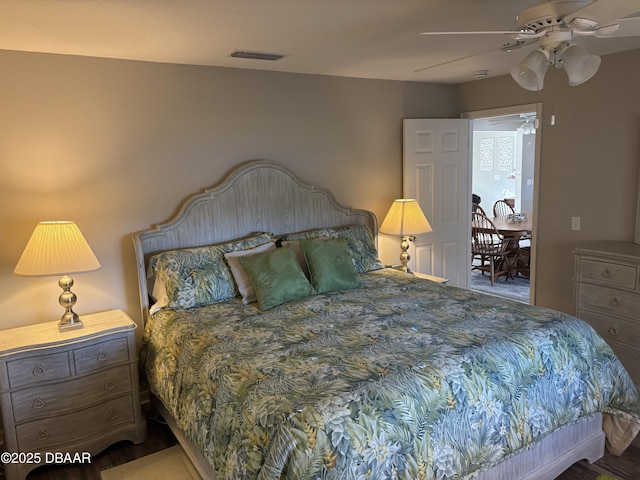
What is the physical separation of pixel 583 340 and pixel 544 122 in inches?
88.0

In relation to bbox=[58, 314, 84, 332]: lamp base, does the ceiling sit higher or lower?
higher

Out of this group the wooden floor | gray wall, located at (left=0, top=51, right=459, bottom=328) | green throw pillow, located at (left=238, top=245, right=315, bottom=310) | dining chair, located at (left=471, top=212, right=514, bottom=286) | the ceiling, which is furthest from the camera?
dining chair, located at (left=471, top=212, right=514, bottom=286)

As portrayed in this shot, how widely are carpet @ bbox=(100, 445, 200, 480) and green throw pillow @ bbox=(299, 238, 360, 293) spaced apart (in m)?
1.29

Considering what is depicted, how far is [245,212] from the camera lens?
3.62 meters

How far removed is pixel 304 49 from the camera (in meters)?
3.00

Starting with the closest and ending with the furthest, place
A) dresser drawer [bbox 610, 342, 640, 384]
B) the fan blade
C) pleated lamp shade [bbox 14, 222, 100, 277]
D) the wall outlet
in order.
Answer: the fan blade → pleated lamp shade [bbox 14, 222, 100, 277] → dresser drawer [bbox 610, 342, 640, 384] → the wall outlet

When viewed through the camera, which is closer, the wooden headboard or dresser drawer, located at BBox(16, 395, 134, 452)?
dresser drawer, located at BBox(16, 395, 134, 452)

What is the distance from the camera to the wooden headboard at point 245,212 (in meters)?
3.29

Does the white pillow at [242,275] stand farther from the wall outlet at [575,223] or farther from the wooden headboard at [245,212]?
the wall outlet at [575,223]

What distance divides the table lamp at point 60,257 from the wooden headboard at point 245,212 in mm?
432

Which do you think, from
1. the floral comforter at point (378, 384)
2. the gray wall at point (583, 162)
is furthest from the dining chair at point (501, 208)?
the floral comforter at point (378, 384)

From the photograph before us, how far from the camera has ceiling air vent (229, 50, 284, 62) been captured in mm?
3064

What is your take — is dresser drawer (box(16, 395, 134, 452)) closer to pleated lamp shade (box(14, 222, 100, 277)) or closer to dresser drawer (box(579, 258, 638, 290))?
pleated lamp shade (box(14, 222, 100, 277))

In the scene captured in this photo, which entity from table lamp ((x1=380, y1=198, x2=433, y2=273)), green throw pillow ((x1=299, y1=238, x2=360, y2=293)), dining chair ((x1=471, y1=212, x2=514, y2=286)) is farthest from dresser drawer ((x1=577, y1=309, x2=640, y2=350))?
dining chair ((x1=471, y1=212, x2=514, y2=286))
